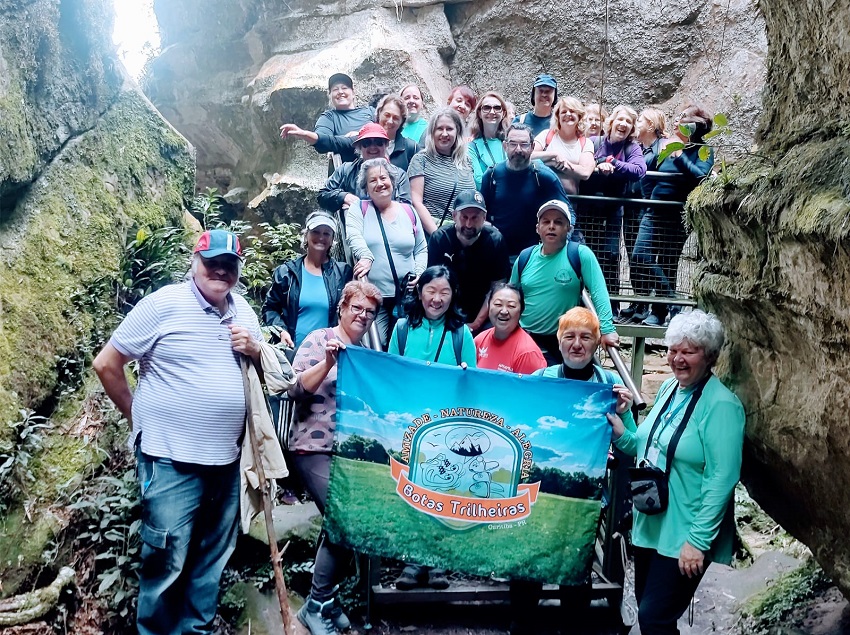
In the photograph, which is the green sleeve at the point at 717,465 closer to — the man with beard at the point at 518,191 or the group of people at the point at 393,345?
the group of people at the point at 393,345

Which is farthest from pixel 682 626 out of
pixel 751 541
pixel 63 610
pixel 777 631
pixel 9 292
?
pixel 9 292

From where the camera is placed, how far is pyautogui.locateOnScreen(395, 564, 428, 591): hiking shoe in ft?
15.8

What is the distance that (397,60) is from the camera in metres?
11.0

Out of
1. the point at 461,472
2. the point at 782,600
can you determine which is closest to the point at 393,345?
the point at 461,472

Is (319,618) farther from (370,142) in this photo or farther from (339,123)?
(339,123)

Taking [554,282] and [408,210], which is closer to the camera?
[554,282]

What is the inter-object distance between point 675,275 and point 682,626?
3088mm

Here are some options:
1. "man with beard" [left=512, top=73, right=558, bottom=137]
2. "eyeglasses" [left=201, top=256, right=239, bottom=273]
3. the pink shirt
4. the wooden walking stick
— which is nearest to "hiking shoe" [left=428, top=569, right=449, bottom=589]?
the wooden walking stick

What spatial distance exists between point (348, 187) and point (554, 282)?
1974 millimetres

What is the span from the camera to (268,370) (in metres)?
3.99

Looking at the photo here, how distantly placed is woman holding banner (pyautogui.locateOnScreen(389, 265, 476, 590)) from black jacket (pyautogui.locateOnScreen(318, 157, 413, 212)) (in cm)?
140

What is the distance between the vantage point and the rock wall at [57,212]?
5121 millimetres

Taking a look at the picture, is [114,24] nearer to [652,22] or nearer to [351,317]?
[351,317]

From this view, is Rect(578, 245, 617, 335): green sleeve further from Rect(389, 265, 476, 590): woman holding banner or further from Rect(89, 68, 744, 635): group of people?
Rect(389, 265, 476, 590): woman holding banner
